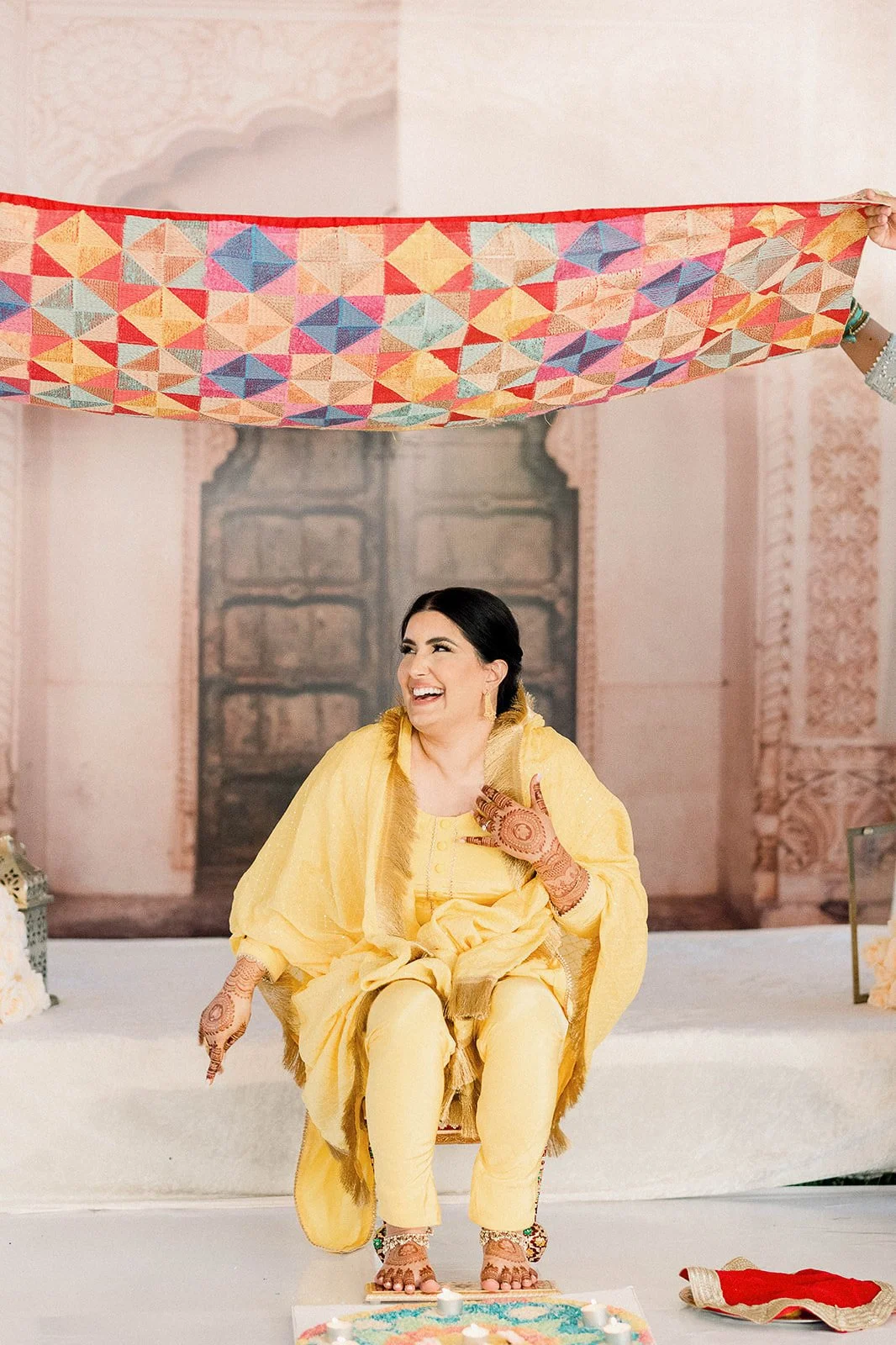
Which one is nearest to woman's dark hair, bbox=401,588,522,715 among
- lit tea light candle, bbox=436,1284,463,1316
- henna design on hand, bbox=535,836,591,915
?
henna design on hand, bbox=535,836,591,915

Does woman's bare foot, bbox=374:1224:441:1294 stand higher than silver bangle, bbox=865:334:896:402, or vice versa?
silver bangle, bbox=865:334:896:402

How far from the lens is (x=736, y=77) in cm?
486

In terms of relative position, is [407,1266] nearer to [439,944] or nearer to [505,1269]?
[505,1269]

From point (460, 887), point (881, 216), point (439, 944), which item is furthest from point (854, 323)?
point (439, 944)

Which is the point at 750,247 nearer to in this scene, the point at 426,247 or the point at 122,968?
the point at 426,247

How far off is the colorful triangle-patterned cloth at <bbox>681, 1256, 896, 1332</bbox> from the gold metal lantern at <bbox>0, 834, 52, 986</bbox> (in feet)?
5.19

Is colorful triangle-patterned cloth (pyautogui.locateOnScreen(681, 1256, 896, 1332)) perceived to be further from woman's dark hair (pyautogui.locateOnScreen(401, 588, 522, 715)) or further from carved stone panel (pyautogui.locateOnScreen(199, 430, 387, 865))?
carved stone panel (pyautogui.locateOnScreen(199, 430, 387, 865))

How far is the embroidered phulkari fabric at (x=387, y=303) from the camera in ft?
9.05

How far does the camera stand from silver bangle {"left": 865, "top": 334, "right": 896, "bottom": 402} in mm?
3154

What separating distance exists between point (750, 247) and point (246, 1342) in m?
2.14

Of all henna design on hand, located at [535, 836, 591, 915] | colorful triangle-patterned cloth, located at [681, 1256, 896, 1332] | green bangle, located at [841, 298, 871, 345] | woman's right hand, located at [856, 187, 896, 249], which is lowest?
colorful triangle-patterned cloth, located at [681, 1256, 896, 1332]

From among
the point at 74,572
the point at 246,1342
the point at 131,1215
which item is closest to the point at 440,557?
the point at 74,572

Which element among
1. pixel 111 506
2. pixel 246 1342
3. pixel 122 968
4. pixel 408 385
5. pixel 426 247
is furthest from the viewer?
pixel 111 506

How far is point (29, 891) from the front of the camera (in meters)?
3.39
